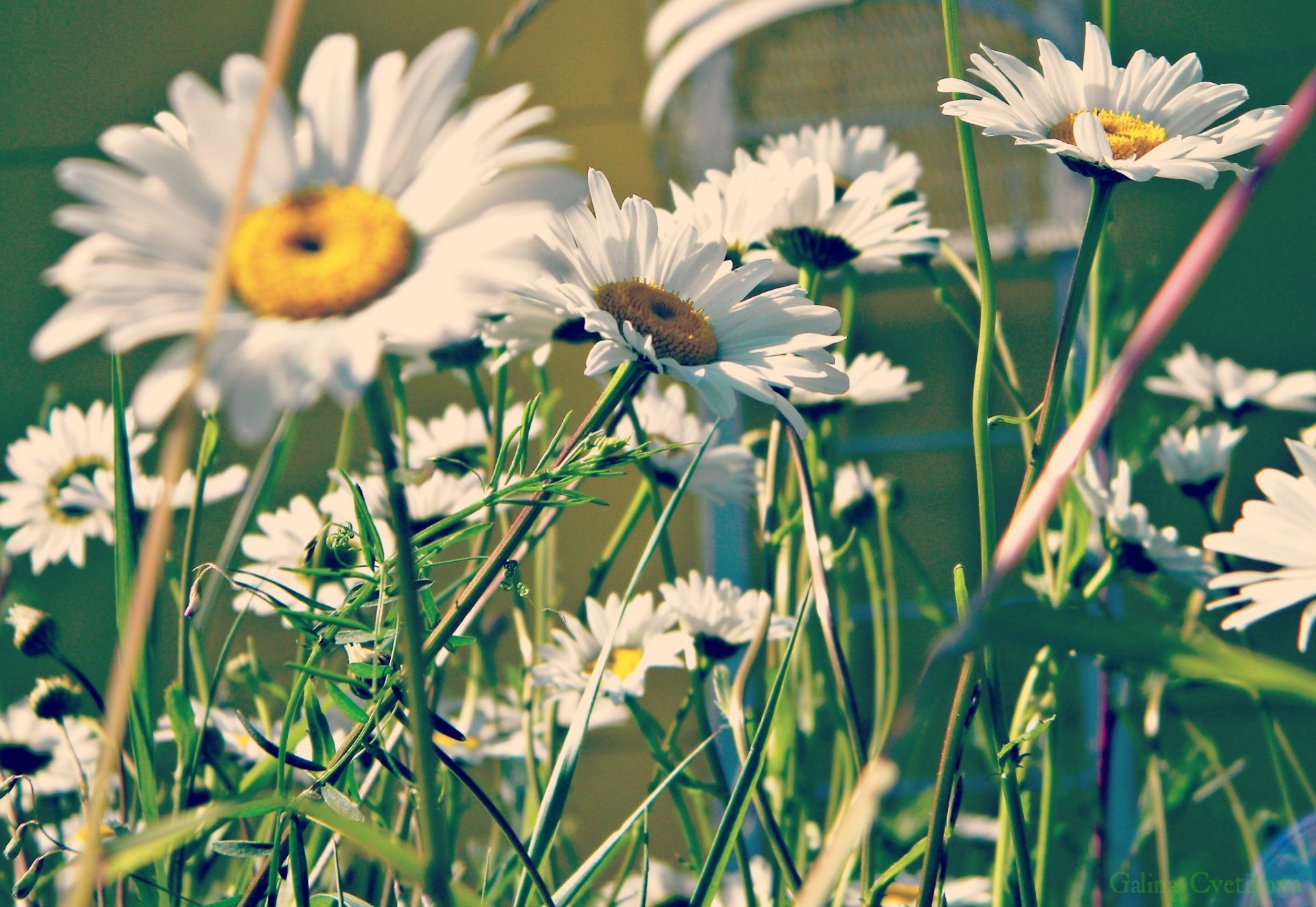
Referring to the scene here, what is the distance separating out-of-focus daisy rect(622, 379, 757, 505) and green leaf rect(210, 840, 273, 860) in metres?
0.24

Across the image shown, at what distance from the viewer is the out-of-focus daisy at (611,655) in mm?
413

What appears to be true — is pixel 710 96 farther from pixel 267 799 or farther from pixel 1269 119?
pixel 267 799

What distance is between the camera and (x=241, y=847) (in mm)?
246

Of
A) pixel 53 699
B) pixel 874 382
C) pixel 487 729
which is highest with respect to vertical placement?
pixel 874 382

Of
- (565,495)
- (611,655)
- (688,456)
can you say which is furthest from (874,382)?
(565,495)

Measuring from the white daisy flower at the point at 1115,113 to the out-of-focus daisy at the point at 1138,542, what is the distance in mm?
166

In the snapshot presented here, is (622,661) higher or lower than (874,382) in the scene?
lower

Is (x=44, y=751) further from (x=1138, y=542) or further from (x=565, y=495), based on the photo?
(x=1138, y=542)

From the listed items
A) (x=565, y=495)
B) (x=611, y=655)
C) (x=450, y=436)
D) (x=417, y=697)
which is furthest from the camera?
(x=450, y=436)

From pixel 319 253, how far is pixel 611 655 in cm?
34

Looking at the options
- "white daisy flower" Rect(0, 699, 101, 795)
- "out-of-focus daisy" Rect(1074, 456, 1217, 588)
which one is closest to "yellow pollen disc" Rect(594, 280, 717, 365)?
"out-of-focus daisy" Rect(1074, 456, 1217, 588)

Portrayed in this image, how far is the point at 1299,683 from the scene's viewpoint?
0.14m

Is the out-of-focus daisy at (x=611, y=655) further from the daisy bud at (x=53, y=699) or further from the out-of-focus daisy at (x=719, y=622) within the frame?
the daisy bud at (x=53, y=699)

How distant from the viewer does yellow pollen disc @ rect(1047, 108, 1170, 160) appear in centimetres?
31
